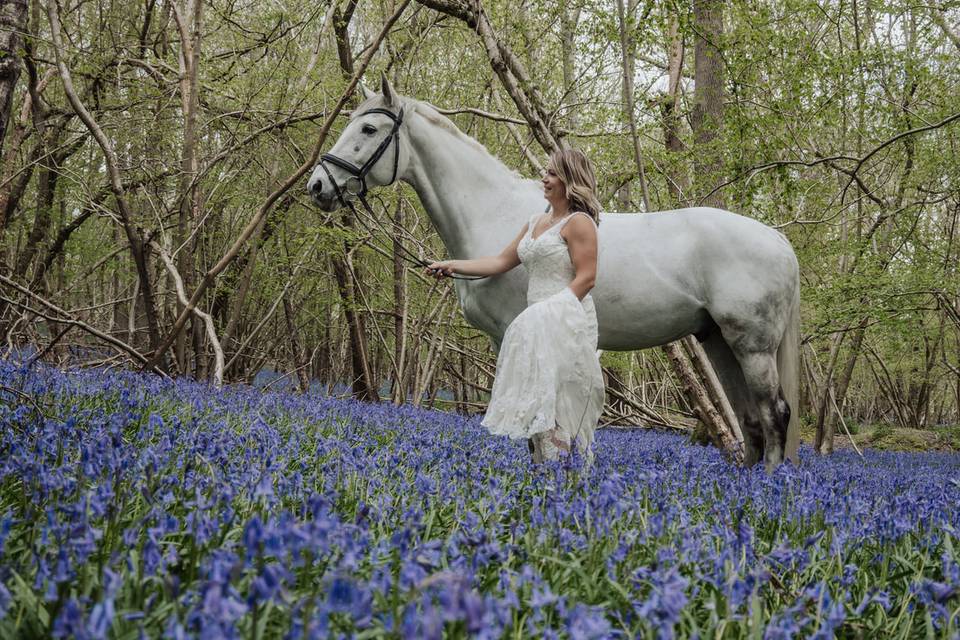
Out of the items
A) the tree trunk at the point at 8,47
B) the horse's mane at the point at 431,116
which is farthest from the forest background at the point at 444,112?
the horse's mane at the point at 431,116

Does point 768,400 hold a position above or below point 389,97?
below

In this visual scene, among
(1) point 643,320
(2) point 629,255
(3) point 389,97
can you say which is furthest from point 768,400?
(3) point 389,97

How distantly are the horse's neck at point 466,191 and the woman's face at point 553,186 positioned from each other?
743 mm

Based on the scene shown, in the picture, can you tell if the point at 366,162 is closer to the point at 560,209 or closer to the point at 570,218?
the point at 560,209

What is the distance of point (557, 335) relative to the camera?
4.51 meters

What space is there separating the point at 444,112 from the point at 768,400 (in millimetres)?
4363

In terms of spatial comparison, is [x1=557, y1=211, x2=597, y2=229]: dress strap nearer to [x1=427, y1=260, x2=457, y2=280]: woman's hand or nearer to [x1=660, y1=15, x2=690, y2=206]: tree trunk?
[x1=427, y1=260, x2=457, y2=280]: woman's hand

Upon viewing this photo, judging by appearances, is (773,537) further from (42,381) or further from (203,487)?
(42,381)

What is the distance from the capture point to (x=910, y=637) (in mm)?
2133

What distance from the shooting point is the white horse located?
209 inches

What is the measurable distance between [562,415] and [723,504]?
1.57 m

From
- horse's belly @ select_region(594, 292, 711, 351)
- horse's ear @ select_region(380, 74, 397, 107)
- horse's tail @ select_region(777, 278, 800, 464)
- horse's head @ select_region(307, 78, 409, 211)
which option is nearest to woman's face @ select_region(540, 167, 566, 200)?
horse's belly @ select_region(594, 292, 711, 351)

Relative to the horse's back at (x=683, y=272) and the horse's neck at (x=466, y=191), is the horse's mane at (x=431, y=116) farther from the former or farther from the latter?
the horse's back at (x=683, y=272)

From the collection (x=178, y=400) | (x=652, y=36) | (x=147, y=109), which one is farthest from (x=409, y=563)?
(x=147, y=109)
